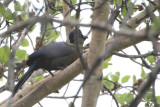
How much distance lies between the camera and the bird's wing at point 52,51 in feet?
13.8

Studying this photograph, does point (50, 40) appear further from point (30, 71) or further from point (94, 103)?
point (94, 103)

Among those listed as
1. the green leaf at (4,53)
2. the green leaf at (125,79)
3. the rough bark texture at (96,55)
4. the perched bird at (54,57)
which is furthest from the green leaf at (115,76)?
the rough bark texture at (96,55)

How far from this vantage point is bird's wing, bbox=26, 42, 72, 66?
4191 millimetres

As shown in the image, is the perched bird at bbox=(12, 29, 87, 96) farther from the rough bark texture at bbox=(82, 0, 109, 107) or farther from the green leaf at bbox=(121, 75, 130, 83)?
the rough bark texture at bbox=(82, 0, 109, 107)

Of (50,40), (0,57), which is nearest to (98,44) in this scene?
(0,57)

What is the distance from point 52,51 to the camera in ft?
14.5

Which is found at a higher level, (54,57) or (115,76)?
(54,57)

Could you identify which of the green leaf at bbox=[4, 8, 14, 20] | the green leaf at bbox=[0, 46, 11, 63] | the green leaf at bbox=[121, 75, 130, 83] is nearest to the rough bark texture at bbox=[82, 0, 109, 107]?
the green leaf at bbox=[0, 46, 11, 63]

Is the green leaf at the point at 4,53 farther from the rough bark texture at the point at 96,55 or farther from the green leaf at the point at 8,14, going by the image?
the rough bark texture at the point at 96,55

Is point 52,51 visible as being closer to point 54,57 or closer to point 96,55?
point 54,57

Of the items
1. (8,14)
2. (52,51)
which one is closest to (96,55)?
(8,14)

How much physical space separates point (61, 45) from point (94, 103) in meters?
2.47

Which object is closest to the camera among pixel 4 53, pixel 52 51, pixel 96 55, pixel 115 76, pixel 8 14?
pixel 96 55

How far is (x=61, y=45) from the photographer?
4.61 meters
